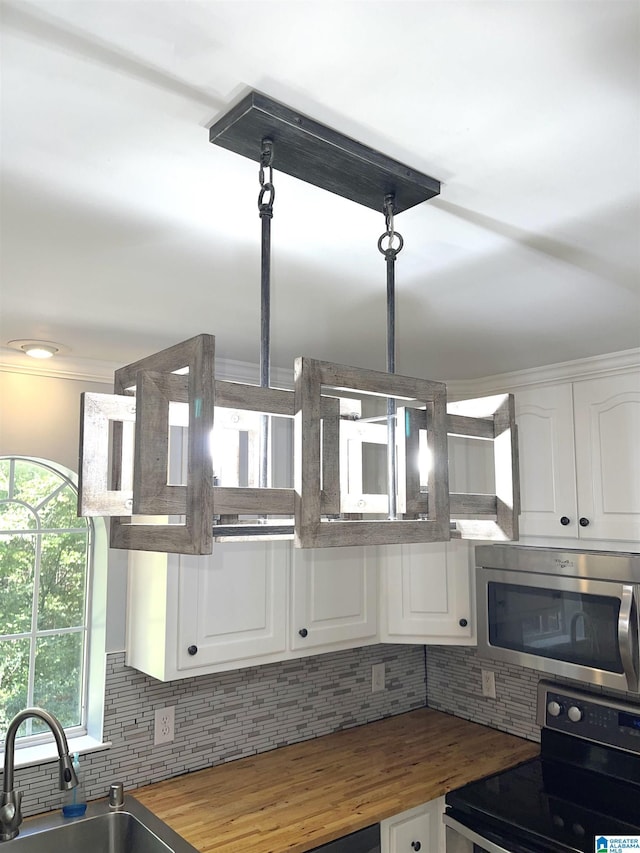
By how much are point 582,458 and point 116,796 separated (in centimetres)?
199

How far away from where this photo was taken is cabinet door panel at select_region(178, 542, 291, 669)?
7.54ft

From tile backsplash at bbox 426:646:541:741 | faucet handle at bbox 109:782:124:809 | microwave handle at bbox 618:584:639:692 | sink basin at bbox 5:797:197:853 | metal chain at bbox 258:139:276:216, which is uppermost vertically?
metal chain at bbox 258:139:276:216

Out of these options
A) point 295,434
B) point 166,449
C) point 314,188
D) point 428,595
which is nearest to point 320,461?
point 295,434

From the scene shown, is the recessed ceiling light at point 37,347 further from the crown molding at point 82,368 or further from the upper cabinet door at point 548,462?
the upper cabinet door at point 548,462

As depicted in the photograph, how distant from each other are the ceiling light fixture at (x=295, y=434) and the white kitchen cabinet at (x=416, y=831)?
61.7 inches

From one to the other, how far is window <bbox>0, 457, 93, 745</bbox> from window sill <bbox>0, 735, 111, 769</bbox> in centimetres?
5

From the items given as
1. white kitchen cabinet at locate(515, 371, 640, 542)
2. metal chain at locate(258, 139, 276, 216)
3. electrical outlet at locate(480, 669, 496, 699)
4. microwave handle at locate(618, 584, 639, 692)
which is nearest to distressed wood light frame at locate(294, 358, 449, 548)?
metal chain at locate(258, 139, 276, 216)

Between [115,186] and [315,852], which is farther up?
[115,186]

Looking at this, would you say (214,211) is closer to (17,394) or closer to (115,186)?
(115,186)

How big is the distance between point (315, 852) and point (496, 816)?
0.61 m

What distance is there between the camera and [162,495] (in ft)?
2.72

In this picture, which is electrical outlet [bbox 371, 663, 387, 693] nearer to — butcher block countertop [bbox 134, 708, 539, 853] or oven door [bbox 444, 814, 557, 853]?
butcher block countertop [bbox 134, 708, 539, 853]

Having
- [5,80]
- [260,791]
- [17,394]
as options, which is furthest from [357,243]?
[260,791]

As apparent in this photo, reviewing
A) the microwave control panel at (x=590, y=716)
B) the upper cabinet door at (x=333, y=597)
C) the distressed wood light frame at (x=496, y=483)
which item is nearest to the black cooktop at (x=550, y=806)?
the microwave control panel at (x=590, y=716)
